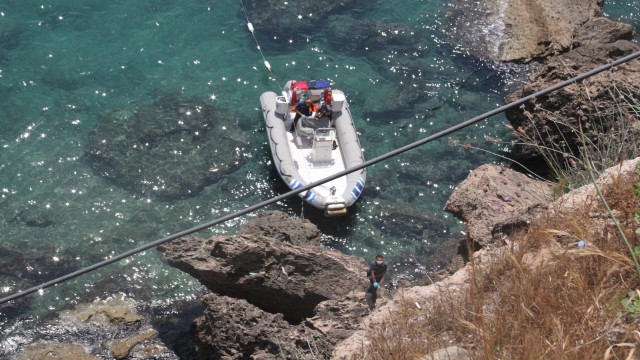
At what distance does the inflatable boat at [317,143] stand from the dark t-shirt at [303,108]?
69 mm

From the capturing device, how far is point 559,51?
16.9m

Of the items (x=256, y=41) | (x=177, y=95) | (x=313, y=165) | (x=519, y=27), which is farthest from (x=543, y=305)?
(x=519, y=27)

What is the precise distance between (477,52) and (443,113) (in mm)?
2274

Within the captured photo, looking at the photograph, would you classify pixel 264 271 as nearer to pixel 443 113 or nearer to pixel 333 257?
pixel 333 257

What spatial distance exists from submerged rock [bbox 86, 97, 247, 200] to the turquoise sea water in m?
0.19

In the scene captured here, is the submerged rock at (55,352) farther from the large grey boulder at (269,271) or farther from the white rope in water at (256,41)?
the white rope in water at (256,41)

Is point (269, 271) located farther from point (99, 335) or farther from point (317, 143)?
point (317, 143)

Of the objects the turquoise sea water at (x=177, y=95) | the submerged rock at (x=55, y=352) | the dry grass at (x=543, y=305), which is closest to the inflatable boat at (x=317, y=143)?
the turquoise sea water at (x=177, y=95)

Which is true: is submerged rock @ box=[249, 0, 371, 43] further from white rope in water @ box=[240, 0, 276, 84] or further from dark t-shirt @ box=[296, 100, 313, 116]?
dark t-shirt @ box=[296, 100, 313, 116]

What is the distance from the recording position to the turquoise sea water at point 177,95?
42.9 ft

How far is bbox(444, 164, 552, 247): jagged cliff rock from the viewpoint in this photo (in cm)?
1043

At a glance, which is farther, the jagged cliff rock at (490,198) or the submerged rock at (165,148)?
the submerged rock at (165,148)

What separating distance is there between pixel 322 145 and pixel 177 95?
390 cm

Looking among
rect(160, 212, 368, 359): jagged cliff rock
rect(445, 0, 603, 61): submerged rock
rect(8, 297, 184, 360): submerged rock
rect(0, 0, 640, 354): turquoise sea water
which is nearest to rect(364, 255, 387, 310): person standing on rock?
rect(160, 212, 368, 359): jagged cliff rock
